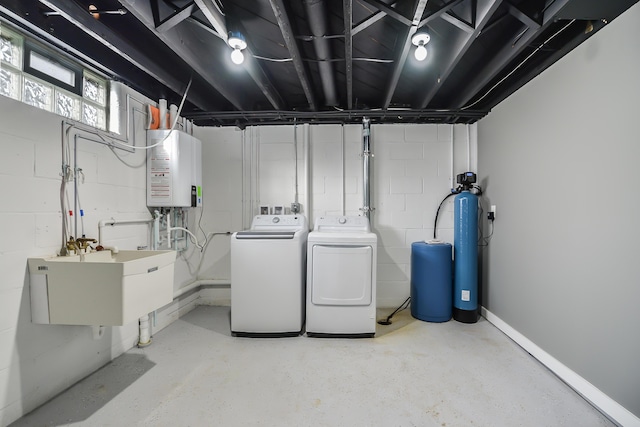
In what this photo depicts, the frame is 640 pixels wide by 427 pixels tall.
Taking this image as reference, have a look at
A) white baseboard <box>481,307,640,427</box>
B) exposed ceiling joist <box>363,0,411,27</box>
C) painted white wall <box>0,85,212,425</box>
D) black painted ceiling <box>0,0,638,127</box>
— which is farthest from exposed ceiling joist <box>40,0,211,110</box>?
white baseboard <box>481,307,640,427</box>

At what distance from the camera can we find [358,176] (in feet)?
10.3

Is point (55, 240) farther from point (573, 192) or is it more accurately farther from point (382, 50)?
point (573, 192)

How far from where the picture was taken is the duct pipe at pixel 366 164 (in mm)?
2984

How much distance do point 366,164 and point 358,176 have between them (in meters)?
0.19

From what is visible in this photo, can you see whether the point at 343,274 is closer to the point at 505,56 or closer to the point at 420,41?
the point at 420,41

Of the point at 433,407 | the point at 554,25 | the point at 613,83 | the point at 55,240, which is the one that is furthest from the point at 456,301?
the point at 55,240

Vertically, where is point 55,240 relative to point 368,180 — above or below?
below

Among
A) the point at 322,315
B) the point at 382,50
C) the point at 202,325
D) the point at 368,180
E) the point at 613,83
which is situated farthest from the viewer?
the point at 368,180

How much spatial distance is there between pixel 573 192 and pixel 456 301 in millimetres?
1475

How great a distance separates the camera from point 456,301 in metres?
2.74

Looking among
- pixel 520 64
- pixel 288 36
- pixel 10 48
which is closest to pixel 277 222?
pixel 288 36

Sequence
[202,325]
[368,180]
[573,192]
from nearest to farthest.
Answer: [573,192] → [202,325] → [368,180]

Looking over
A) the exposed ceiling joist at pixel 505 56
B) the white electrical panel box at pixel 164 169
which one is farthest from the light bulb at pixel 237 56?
the exposed ceiling joist at pixel 505 56

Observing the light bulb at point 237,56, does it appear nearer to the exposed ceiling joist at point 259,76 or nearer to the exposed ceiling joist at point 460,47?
the exposed ceiling joist at point 259,76
